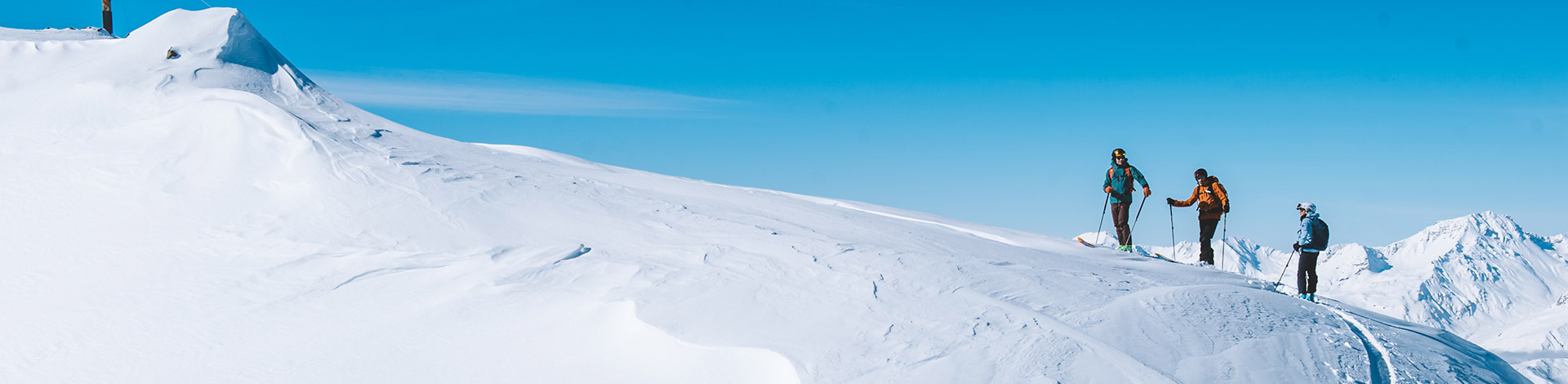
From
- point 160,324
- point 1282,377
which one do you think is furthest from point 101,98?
point 1282,377

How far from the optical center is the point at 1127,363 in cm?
671

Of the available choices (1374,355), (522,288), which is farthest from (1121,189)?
(522,288)

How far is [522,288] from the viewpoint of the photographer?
8.40 metres

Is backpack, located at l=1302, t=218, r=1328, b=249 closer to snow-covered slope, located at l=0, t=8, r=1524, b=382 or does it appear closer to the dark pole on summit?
snow-covered slope, located at l=0, t=8, r=1524, b=382

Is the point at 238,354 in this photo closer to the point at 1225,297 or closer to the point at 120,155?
the point at 120,155

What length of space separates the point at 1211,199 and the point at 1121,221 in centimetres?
122

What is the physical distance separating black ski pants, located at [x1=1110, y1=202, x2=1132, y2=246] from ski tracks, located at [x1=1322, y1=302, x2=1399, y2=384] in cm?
400

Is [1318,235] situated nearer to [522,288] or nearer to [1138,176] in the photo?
[1138,176]

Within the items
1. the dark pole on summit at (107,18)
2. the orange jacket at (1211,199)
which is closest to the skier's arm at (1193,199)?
the orange jacket at (1211,199)

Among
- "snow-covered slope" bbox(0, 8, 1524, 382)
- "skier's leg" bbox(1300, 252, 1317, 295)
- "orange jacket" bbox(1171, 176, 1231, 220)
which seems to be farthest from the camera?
"orange jacket" bbox(1171, 176, 1231, 220)

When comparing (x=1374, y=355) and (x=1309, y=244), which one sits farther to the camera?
(x=1309, y=244)

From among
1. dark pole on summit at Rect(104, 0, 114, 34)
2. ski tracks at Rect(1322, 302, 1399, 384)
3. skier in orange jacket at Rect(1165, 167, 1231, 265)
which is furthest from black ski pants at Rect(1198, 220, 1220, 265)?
dark pole on summit at Rect(104, 0, 114, 34)

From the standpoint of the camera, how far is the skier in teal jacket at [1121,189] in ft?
41.7

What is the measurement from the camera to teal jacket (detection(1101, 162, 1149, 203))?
41.6ft
